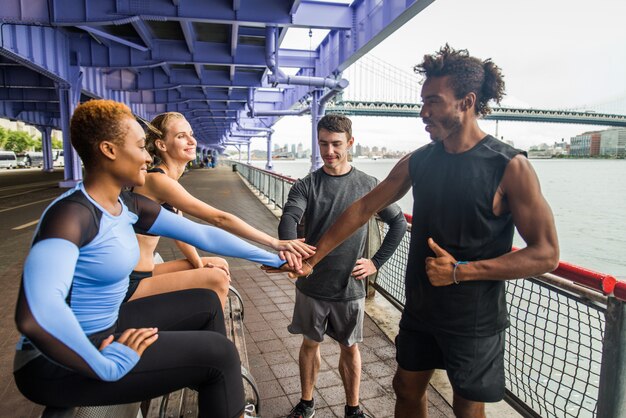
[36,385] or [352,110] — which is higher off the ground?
[352,110]

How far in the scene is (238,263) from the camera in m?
7.20

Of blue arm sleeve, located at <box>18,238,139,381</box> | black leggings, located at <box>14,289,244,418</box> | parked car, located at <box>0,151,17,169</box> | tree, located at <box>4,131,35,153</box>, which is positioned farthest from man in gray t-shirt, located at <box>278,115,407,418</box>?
tree, located at <box>4,131,35,153</box>

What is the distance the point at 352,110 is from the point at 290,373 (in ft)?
130

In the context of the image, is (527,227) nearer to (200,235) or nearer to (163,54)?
(200,235)

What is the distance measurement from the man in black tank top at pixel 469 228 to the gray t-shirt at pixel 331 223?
769 mm

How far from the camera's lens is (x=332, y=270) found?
2814 mm

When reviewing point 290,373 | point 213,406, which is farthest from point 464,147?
point 290,373

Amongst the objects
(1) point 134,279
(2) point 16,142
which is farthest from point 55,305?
(2) point 16,142

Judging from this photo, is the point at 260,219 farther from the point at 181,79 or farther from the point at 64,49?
the point at 181,79

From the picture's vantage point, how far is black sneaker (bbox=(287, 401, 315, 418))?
9.48 ft

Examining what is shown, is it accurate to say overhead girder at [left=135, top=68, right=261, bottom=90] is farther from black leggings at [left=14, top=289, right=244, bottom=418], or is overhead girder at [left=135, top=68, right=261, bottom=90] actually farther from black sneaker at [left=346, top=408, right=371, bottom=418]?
black leggings at [left=14, top=289, right=244, bottom=418]

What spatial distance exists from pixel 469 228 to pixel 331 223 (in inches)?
43.1

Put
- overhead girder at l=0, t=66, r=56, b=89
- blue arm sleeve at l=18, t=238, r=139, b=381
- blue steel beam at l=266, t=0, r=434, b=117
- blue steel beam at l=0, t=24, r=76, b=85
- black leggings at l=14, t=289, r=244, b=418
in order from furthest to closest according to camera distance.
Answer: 1. overhead girder at l=0, t=66, r=56, b=89
2. blue steel beam at l=0, t=24, r=76, b=85
3. blue steel beam at l=266, t=0, r=434, b=117
4. black leggings at l=14, t=289, r=244, b=418
5. blue arm sleeve at l=18, t=238, r=139, b=381

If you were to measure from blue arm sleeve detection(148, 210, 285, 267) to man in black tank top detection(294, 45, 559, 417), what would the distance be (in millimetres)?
993
